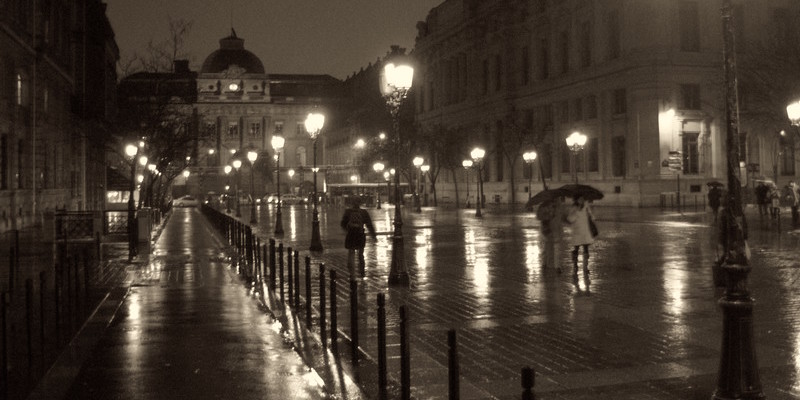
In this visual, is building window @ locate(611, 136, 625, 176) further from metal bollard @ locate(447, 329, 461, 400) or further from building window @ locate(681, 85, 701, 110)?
metal bollard @ locate(447, 329, 461, 400)

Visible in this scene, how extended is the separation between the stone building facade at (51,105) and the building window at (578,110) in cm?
3147

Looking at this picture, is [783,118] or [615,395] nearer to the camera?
[615,395]

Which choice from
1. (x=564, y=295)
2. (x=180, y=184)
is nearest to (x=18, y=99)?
(x=564, y=295)

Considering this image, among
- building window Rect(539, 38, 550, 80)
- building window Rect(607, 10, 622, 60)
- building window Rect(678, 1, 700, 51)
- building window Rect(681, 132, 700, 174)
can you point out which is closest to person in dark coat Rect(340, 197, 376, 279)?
building window Rect(681, 132, 700, 174)

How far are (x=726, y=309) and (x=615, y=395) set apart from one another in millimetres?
1347

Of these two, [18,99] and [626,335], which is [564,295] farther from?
[18,99]

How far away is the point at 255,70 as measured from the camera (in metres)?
131

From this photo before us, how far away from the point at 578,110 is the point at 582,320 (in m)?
52.1

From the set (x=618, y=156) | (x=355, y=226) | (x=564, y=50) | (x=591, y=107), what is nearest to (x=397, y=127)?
(x=355, y=226)

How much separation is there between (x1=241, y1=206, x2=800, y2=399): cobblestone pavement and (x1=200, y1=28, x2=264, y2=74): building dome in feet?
367

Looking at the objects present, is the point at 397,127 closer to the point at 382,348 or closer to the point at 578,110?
the point at 382,348

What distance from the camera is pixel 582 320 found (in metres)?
10.7

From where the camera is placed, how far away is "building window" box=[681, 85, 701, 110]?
176 ft

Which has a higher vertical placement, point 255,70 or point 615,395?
point 255,70
